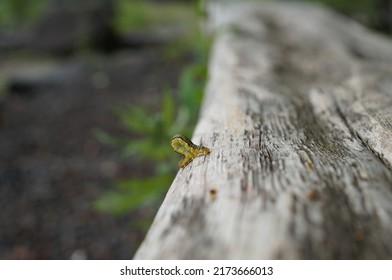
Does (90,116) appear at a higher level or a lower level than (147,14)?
higher

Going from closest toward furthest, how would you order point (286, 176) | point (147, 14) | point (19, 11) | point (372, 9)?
point (286, 176)
point (372, 9)
point (19, 11)
point (147, 14)

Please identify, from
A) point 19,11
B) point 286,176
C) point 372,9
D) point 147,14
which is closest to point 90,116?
point 286,176

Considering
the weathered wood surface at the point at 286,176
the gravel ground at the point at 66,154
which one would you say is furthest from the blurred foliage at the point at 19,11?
the weathered wood surface at the point at 286,176

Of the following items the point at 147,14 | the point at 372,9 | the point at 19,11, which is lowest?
the point at 147,14

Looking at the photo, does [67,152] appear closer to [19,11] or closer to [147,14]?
[19,11]

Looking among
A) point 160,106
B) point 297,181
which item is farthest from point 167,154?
point 160,106

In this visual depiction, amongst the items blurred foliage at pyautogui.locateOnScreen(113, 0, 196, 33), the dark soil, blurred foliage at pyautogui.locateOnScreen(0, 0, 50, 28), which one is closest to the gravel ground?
the dark soil

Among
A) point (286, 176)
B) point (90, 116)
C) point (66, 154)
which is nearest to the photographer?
point (286, 176)
